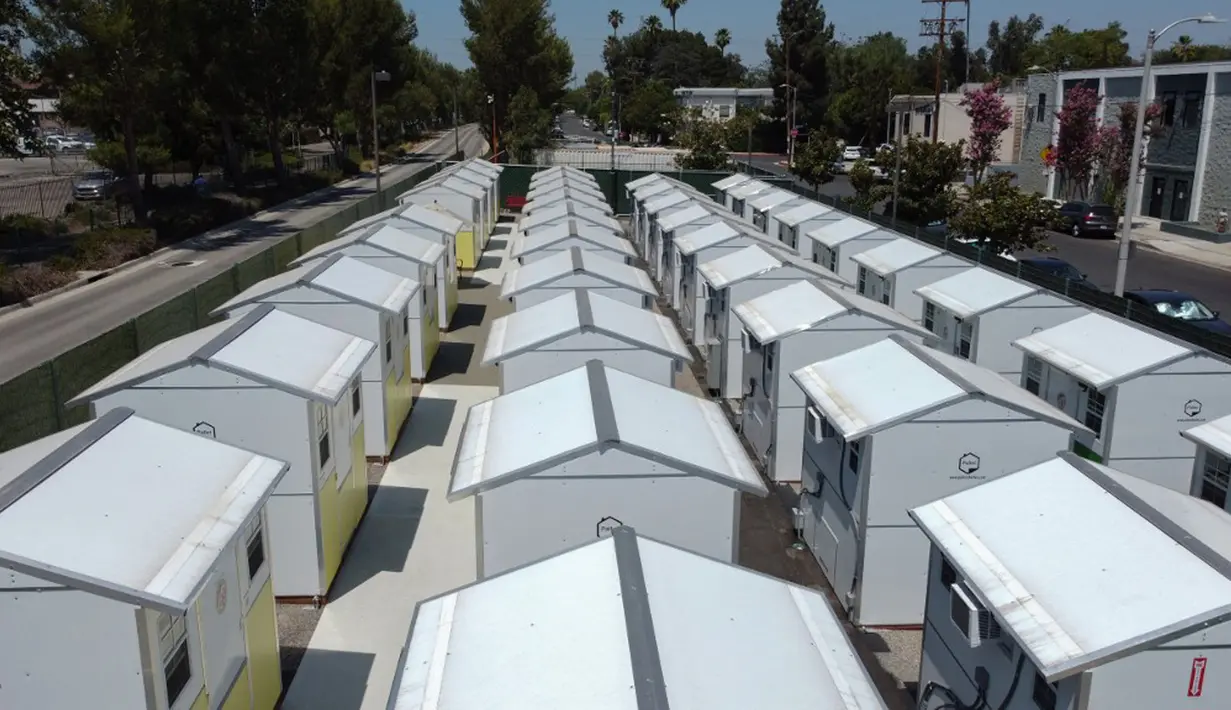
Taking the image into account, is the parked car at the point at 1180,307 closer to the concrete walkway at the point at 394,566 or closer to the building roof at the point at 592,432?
the concrete walkway at the point at 394,566

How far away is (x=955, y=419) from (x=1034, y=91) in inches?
1966

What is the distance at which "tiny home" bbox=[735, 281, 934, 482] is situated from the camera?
44.7 ft

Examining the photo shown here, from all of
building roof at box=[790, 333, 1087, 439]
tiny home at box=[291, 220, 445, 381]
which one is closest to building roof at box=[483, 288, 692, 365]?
building roof at box=[790, 333, 1087, 439]

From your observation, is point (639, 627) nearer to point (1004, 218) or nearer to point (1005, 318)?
point (1005, 318)

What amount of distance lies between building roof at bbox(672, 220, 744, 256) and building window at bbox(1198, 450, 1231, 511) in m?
11.9

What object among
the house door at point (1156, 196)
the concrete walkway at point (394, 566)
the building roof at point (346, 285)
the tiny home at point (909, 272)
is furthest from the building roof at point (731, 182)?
the building roof at point (346, 285)

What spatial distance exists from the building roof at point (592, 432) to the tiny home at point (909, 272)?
371 inches

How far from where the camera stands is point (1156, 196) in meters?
46.1

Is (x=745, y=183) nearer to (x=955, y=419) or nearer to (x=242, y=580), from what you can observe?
(x=955, y=419)

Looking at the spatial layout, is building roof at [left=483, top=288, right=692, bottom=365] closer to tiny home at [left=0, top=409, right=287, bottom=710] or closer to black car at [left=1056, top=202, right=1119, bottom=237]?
tiny home at [left=0, top=409, right=287, bottom=710]

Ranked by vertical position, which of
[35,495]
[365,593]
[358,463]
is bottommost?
[365,593]

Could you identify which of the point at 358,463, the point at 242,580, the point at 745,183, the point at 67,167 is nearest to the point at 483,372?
the point at 358,463

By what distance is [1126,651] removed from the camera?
20.5 feet

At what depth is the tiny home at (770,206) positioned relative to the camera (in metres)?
30.6
